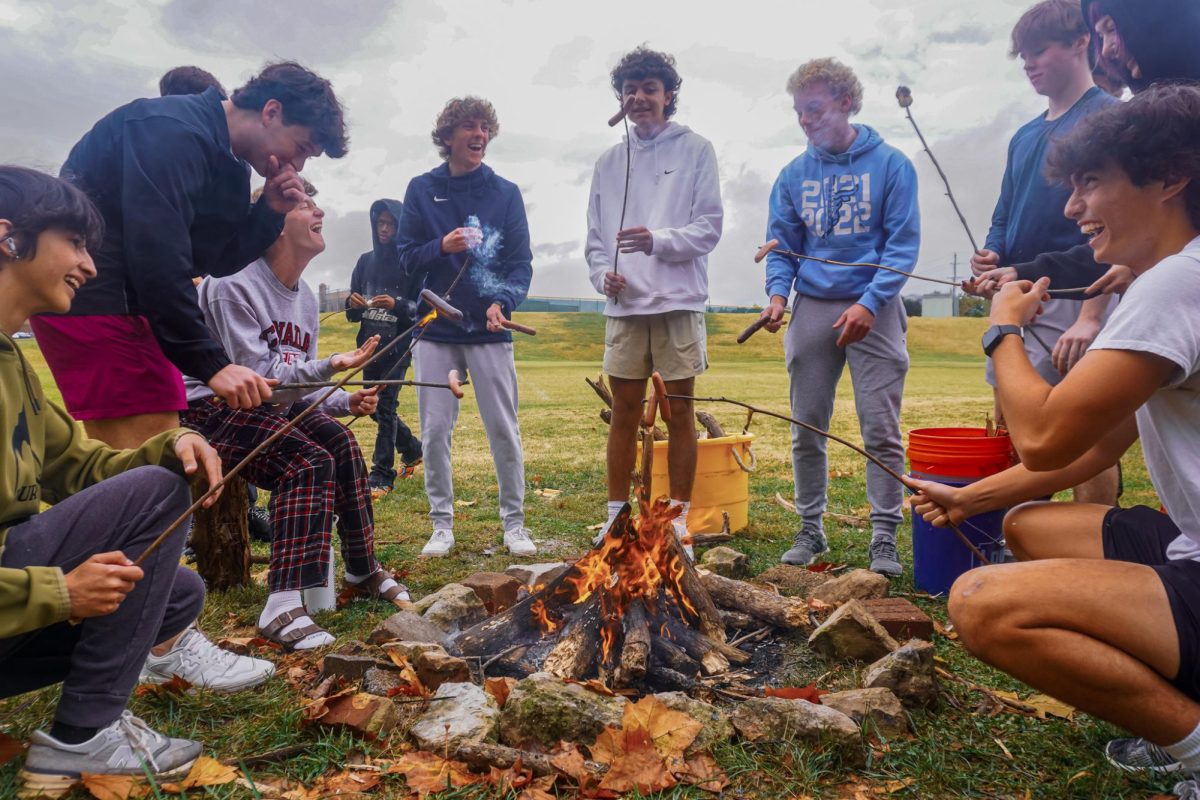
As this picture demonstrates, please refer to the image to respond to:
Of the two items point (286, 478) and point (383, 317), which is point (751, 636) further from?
point (383, 317)

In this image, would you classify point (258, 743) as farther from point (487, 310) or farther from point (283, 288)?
point (487, 310)

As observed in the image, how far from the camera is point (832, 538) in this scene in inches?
205

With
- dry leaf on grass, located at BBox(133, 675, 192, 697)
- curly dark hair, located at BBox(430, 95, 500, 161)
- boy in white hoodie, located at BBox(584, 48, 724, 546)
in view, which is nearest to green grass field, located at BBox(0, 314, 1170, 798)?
dry leaf on grass, located at BBox(133, 675, 192, 697)

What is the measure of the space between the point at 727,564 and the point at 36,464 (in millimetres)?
3050

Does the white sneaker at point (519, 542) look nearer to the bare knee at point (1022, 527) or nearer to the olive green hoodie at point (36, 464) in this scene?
the olive green hoodie at point (36, 464)

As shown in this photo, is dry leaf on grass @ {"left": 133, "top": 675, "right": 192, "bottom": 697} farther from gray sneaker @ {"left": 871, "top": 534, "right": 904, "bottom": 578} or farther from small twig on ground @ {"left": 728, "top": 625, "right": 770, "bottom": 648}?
gray sneaker @ {"left": 871, "top": 534, "right": 904, "bottom": 578}

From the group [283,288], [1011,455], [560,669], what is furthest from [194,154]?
[1011,455]

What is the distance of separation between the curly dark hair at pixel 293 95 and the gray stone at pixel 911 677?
9.49 feet

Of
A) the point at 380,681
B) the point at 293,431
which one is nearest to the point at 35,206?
the point at 293,431

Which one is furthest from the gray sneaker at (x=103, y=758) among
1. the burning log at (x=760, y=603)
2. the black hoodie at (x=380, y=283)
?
the black hoodie at (x=380, y=283)

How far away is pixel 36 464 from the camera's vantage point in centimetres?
215

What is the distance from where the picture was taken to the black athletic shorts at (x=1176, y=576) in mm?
1876

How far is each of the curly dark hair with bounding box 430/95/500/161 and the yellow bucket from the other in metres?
2.33

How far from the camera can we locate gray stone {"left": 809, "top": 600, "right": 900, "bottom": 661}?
2.95 metres
